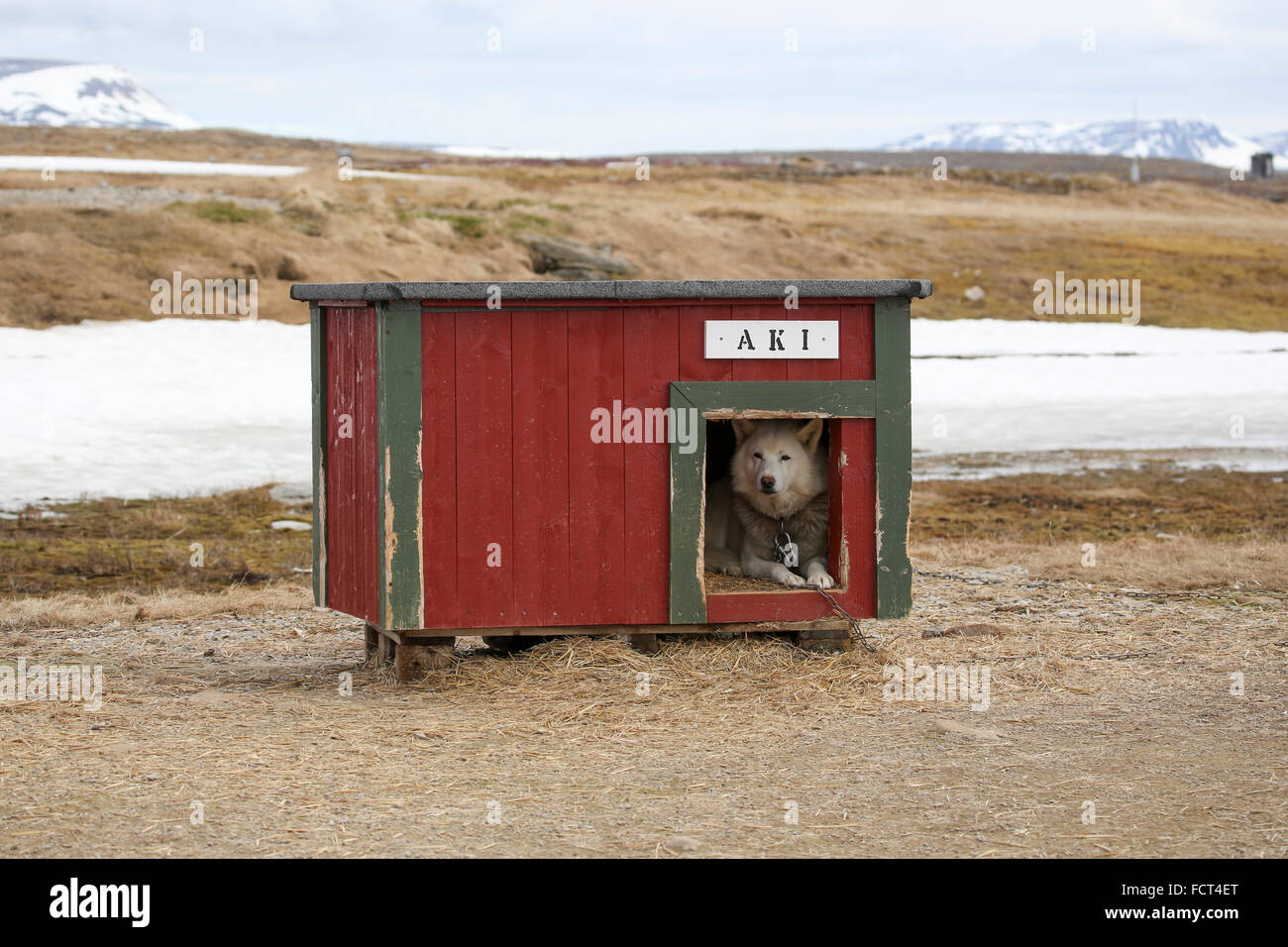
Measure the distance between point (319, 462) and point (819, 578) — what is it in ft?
10.1

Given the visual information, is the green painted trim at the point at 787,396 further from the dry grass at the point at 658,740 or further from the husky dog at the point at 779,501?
the dry grass at the point at 658,740

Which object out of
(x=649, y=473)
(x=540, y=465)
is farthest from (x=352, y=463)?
(x=649, y=473)

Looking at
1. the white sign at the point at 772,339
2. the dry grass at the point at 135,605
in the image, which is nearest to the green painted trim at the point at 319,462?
the dry grass at the point at 135,605

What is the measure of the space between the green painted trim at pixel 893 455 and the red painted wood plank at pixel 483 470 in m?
2.09

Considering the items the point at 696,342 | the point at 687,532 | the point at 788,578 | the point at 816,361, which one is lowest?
the point at 788,578

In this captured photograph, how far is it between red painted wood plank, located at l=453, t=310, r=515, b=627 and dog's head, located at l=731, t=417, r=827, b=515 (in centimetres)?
155

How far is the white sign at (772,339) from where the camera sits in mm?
7660

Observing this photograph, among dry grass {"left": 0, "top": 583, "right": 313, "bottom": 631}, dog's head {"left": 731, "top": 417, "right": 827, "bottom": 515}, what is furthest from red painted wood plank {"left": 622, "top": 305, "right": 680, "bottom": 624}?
dry grass {"left": 0, "top": 583, "right": 313, "bottom": 631}

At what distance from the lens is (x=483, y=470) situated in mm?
7523

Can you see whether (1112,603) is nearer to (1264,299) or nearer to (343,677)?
A: (343,677)

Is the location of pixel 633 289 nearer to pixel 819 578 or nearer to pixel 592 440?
pixel 592 440

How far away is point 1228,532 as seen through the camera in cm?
1319

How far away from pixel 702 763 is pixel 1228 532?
886cm

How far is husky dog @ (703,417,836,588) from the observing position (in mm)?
8320
